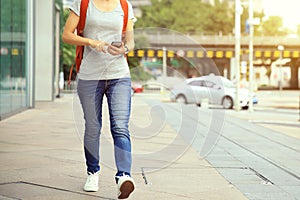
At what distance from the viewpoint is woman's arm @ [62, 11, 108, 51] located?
5062mm

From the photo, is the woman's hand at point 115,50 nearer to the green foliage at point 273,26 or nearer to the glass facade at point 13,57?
the glass facade at point 13,57

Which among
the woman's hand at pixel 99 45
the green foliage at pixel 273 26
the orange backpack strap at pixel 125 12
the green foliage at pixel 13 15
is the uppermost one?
the green foliage at pixel 273 26

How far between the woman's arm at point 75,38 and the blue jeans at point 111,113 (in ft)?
1.04

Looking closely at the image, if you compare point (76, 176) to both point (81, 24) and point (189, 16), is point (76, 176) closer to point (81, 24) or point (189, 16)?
point (81, 24)

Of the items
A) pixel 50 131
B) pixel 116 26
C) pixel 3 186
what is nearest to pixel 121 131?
pixel 116 26

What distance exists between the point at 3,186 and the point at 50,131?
6307mm

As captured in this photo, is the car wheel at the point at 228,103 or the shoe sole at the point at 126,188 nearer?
the shoe sole at the point at 126,188

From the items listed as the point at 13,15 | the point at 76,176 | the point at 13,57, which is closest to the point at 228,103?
the point at 13,57

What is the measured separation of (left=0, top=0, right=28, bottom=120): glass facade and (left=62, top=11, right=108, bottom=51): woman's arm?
10.8m

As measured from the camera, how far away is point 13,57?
59.5ft

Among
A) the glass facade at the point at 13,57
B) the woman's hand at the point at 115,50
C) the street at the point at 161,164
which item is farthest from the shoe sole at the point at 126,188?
the glass facade at the point at 13,57

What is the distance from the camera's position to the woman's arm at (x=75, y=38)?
5.06 m

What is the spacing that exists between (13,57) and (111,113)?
13.5 meters

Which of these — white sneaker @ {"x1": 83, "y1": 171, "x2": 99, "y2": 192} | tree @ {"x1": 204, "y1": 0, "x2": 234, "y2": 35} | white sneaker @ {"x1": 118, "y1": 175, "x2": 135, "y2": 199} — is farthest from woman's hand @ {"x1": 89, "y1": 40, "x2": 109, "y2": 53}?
tree @ {"x1": 204, "y1": 0, "x2": 234, "y2": 35}
